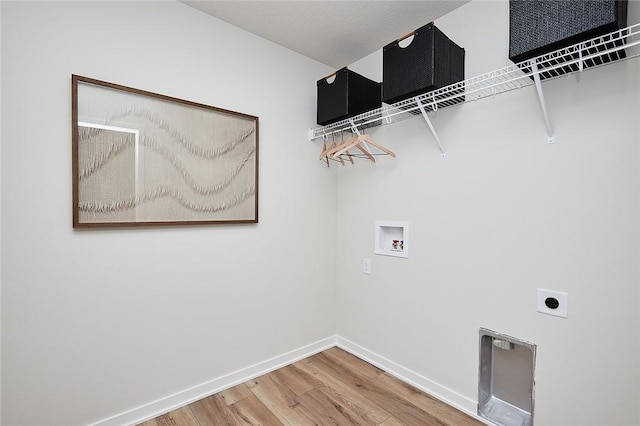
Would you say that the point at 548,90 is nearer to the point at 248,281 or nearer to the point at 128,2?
the point at 248,281

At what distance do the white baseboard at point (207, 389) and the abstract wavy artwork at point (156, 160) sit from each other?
1062 millimetres

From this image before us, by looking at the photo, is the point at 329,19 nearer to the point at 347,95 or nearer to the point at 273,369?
the point at 347,95

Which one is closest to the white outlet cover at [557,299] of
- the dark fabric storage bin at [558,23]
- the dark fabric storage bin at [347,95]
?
the dark fabric storage bin at [558,23]

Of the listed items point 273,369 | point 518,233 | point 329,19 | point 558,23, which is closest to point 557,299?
point 518,233

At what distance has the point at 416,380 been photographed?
214 cm

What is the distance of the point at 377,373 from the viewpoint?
229cm

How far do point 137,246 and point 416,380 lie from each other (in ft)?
6.50

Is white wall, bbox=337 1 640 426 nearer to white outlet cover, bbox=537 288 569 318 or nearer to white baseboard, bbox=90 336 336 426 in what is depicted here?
white outlet cover, bbox=537 288 569 318

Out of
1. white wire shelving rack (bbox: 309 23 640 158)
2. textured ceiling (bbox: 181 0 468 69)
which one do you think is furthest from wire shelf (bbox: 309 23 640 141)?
textured ceiling (bbox: 181 0 468 69)

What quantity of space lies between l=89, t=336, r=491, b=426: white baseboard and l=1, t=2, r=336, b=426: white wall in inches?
2.1

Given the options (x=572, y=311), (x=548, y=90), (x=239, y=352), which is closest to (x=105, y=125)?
(x=239, y=352)

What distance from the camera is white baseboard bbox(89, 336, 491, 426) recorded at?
5.90ft

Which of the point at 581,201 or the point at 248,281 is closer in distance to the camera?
the point at 581,201

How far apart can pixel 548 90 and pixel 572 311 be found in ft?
3.52
